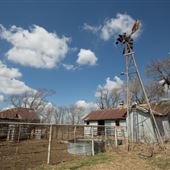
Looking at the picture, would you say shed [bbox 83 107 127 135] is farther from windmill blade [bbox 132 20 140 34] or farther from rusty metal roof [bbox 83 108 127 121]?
windmill blade [bbox 132 20 140 34]

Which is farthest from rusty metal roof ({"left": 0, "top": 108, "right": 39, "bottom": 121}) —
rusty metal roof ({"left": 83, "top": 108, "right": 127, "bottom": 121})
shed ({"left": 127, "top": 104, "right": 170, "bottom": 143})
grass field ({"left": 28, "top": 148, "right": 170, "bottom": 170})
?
grass field ({"left": 28, "top": 148, "right": 170, "bottom": 170})

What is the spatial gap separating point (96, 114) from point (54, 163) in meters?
21.8

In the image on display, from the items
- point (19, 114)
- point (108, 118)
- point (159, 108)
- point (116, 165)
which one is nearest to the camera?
point (116, 165)

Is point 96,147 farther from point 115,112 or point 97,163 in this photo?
point 115,112

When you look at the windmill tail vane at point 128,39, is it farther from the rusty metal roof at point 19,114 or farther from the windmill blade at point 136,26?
the rusty metal roof at point 19,114

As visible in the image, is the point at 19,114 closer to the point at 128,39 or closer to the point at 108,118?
the point at 108,118

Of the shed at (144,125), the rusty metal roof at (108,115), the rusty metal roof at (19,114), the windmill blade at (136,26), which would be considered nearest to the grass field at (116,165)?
the shed at (144,125)

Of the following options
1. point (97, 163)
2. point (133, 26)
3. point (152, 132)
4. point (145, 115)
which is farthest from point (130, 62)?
point (97, 163)

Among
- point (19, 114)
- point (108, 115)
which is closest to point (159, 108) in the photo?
point (108, 115)

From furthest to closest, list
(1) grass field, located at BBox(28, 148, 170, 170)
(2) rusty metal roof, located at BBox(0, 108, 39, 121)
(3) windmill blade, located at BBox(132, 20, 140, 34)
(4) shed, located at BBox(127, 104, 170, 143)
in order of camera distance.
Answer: (2) rusty metal roof, located at BBox(0, 108, 39, 121) → (4) shed, located at BBox(127, 104, 170, 143) → (3) windmill blade, located at BBox(132, 20, 140, 34) → (1) grass field, located at BBox(28, 148, 170, 170)

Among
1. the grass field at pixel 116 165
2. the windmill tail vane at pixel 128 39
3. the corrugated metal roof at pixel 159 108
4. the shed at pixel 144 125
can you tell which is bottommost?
the grass field at pixel 116 165

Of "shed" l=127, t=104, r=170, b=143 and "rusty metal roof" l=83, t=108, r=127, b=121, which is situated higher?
"rusty metal roof" l=83, t=108, r=127, b=121

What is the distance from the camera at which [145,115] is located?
772 inches

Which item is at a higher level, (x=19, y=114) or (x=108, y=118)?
(x=19, y=114)
